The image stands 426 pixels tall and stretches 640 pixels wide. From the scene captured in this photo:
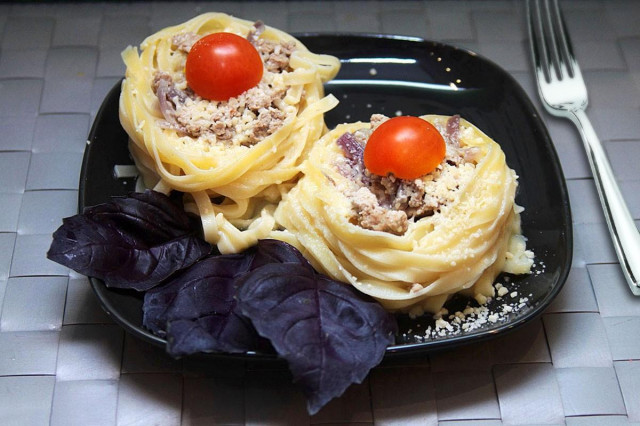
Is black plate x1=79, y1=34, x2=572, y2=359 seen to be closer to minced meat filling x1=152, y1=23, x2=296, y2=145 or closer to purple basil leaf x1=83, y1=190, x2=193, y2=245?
purple basil leaf x1=83, y1=190, x2=193, y2=245

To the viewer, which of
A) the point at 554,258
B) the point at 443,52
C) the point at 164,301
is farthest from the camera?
the point at 443,52

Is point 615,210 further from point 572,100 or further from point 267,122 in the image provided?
point 267,122

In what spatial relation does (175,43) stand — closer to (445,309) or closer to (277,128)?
(277,128)

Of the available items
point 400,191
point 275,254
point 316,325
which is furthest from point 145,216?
point 400,191

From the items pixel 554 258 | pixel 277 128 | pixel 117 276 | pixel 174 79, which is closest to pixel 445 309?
pixel 554 258

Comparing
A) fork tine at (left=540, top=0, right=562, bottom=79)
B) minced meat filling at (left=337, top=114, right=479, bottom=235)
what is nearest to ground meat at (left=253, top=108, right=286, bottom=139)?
minced meat filling at (left=337, top=114, right=479, bottom=235)

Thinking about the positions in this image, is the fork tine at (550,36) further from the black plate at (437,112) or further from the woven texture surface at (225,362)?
the black plate at (437,112)

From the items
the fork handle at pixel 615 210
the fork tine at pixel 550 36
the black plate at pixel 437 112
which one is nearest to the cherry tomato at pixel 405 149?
the black plate at pixel 437 112
